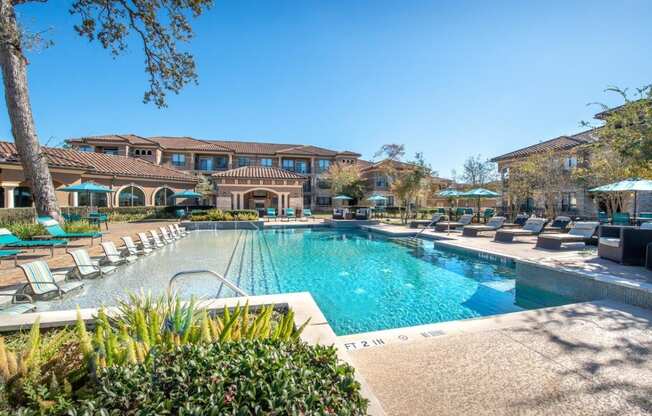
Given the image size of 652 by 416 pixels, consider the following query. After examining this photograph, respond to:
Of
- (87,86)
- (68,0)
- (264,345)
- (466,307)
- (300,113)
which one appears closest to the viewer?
(264,345)

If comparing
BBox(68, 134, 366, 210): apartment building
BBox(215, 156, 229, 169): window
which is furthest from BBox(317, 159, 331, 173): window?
BBox(215, 156, 229, 169): window

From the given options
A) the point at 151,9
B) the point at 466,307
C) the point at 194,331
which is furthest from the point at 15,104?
the point at 466,307

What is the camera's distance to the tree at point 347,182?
39.5 m

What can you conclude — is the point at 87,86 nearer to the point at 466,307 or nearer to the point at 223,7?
the point at 223,7

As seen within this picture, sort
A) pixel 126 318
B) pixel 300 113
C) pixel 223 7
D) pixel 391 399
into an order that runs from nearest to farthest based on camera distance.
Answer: pixel 391 399, pixel 126 318, pixel 223 7, pixel 300 113

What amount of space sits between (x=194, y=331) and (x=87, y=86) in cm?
2042

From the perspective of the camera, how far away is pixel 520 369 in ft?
10.1

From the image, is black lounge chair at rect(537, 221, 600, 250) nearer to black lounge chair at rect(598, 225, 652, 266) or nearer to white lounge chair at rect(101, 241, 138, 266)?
black lounge chair at rect(598, 225, 652, 266)

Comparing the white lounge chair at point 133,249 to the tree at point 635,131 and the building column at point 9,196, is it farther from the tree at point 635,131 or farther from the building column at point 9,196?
the tree at point 635,131

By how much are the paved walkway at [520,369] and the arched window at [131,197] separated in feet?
96.7

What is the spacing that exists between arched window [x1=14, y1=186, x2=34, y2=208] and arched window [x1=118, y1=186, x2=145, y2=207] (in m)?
7.04

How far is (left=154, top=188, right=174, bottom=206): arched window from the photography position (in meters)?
29.0

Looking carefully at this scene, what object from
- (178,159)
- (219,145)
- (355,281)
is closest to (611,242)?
(355,281)

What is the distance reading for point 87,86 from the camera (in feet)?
55.5
